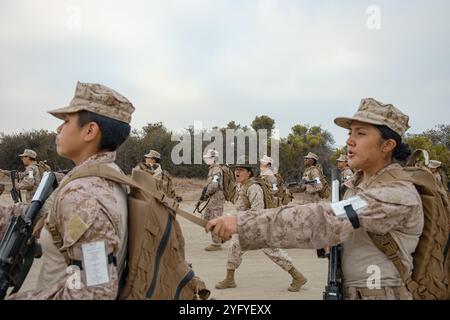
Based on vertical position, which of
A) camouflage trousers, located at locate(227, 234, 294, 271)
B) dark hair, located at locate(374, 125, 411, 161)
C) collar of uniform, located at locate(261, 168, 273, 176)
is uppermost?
dark hair, located at locate(374, 125, 411, 161)

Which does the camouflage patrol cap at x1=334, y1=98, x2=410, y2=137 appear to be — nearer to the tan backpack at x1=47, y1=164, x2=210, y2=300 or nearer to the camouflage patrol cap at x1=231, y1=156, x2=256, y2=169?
the tan backpack at x1=47, y1=164, x2=210, y2=300

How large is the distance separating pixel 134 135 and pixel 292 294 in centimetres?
2736

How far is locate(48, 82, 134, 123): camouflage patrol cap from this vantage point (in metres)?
2.42

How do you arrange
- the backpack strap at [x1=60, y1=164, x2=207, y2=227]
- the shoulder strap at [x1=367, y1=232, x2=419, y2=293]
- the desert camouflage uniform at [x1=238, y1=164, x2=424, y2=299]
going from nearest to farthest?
the backpack strap at [x1=60, y1=164, x2=207, y2=227], the desert camouflage uniform at [x1=238, y1=164, x2=424, y2=299], the shoulder strap at [x1=367, y1=232, x2=419, y2=293]

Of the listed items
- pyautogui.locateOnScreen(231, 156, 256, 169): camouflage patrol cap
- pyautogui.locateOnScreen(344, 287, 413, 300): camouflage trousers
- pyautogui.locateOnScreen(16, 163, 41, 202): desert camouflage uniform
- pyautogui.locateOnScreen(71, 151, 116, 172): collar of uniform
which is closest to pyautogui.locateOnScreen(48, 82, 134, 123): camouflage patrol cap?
pyautogui.locateOnScreen(71, 151, 116, 172): collar of uniform

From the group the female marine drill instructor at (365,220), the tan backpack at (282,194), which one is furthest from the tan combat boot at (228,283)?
the female marine drill instructor at (365,220)

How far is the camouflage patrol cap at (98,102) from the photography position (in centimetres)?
242

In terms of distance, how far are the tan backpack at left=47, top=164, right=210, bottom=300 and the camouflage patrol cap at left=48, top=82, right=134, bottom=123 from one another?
0.32m

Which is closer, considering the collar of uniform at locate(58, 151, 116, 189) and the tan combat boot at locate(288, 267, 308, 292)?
the collar of uniform at locate(58, 151, 116, 189)

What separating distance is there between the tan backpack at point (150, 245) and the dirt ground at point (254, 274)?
411 cm

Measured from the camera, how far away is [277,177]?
10805mm

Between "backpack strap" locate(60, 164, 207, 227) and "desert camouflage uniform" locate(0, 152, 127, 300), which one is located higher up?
"backpack strap" locate(60, 164, 207, 227)

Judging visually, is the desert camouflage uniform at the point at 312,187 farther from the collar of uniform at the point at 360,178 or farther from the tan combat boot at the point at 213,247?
the collar of uniform at the point at 360,178
